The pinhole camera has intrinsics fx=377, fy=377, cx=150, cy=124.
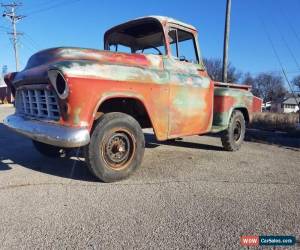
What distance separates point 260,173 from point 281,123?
9.12 m

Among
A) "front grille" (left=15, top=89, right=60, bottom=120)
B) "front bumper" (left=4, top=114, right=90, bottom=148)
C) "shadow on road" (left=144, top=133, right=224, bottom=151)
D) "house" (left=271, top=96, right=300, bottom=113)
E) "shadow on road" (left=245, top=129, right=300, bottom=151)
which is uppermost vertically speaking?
"front grille" (left=15, top=89, right=60, bottom=120)

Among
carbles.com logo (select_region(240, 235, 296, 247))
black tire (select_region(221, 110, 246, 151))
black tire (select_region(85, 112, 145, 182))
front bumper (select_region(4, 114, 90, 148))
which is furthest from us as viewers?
black tire (select_region(221, 110, 246, 151))

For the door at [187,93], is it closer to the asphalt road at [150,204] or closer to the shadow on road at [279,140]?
the asphalt road at [150,204]

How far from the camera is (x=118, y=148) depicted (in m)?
4.88

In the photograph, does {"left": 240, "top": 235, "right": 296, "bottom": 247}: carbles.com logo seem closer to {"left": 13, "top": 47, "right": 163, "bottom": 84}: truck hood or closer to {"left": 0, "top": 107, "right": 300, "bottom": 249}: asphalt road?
{"left": 0, "top": 107, "right": 300, "bottom": 249}: asphalt road

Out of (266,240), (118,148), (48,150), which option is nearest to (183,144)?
(48,150)

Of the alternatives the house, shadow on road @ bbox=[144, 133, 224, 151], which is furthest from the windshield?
the house

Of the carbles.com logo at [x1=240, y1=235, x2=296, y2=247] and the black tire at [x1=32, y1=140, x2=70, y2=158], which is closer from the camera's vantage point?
the carbles.com logo at [x1=240, y1=235, x2=296, y2=247]

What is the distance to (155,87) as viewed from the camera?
528 cm

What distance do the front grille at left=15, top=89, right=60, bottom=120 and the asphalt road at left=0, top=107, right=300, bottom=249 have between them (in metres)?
0.85

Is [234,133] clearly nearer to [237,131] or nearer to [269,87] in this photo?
[237,131]

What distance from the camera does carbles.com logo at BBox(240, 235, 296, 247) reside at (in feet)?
10.4

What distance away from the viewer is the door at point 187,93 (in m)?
5.68

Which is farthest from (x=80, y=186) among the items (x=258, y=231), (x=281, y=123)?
(x=281, y=123)
